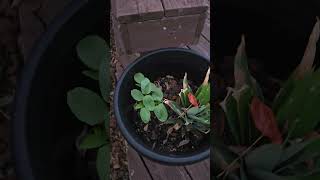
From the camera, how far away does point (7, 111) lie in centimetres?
105

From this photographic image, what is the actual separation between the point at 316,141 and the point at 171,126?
188mm

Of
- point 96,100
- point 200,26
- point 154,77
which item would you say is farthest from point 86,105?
point 200,26

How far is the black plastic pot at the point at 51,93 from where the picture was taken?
779 millimetres

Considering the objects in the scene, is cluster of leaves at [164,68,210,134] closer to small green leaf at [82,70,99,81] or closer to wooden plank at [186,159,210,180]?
wooden plank at [186,159,210,180]

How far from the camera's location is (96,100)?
2.67ft

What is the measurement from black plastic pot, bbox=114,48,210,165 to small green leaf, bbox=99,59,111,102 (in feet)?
0.32

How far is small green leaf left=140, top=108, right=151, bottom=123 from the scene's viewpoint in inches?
26.1

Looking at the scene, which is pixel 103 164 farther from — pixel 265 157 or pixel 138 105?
pixel 265 157

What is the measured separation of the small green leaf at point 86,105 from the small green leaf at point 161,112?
0.55 ft

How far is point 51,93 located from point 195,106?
0.95ft

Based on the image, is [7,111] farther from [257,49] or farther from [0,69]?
[257,49]

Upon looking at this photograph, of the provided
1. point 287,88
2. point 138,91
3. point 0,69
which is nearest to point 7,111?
point 0,69

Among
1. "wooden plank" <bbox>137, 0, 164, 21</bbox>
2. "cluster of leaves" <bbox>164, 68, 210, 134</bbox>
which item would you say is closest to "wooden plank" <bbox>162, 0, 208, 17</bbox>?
"wooden plank" <bbox>137, 0, 164, 21</bbox>

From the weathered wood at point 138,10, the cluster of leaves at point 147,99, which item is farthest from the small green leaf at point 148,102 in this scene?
the weathered wood at point 138,10
